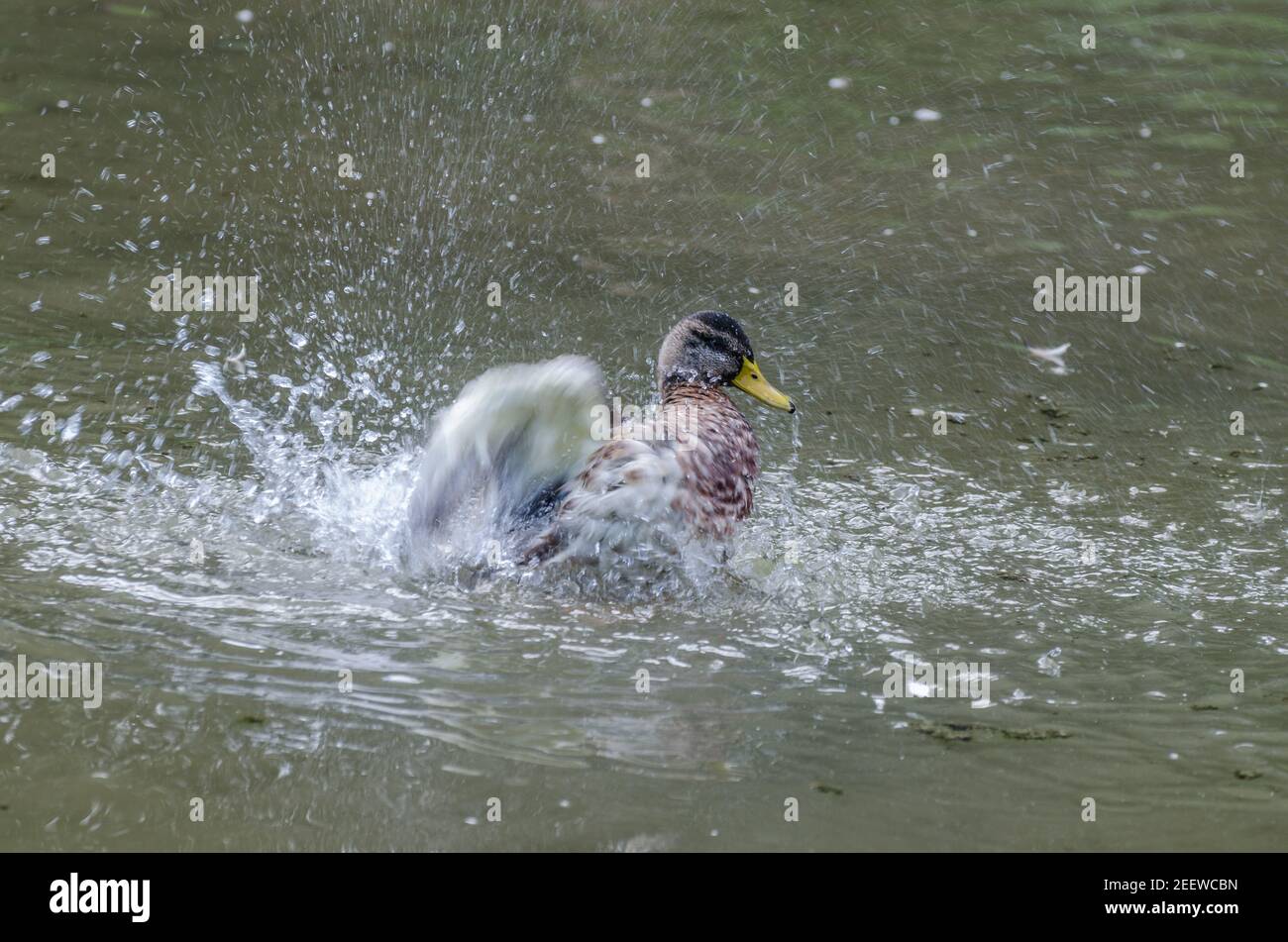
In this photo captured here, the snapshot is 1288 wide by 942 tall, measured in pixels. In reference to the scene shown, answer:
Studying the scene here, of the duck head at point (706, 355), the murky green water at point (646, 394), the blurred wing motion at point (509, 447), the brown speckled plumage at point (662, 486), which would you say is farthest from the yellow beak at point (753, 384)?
the blurred wing motion at point (509, 447)

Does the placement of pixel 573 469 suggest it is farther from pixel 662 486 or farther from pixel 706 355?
pixel 706 355

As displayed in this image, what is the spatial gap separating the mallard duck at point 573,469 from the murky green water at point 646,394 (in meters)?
0.21

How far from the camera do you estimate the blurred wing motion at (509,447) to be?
5.21 metres

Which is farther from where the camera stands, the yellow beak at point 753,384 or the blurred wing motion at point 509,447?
the yellow beak at point 753,384

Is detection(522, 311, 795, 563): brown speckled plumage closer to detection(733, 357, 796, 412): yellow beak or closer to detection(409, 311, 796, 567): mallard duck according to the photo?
detection(409, 311, 796, 567): mallard duck

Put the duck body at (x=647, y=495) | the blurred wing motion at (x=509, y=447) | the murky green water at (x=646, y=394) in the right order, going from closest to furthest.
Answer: the murky green water at (x=646, y=394), the blurred wing motion at (x=509, y=447), the duck body at (x=647, y=495)

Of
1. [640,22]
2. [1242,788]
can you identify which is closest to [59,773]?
[1242,788]

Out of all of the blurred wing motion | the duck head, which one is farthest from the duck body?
the duck head

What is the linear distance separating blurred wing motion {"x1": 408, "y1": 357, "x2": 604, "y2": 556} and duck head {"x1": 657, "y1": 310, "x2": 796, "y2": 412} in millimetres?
759

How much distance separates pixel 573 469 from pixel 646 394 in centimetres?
211

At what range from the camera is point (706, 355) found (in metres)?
6.11

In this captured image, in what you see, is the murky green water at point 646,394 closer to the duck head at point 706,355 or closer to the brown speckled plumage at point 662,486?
the brown speckled plumage at point 662,486

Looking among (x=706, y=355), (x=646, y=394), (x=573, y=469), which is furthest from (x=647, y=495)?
(x=646, y=394)

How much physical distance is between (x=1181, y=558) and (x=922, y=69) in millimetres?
5489
